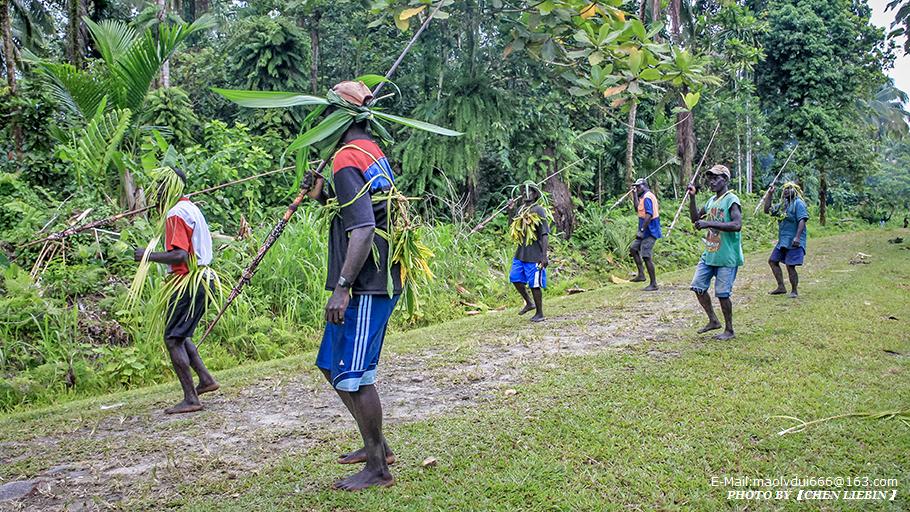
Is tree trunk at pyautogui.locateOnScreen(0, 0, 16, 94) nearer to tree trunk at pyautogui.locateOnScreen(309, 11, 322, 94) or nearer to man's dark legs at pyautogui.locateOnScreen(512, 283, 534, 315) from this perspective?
tree trunk at pyautogui.locateOnScreen(309, 11, 322, 94)

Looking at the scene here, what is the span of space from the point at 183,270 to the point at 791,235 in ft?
26.7

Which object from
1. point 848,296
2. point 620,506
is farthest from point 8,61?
point 848,296

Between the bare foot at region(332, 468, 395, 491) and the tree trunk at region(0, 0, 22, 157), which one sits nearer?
the bare foot at region(332, 468, 395, 491)

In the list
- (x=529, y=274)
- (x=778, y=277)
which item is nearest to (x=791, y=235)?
(x=778, y=277)

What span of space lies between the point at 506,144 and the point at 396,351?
22.1ft

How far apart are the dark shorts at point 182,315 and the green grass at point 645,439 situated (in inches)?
63.0

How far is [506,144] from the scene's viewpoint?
13.3 metres

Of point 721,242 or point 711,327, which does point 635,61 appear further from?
point 711,327

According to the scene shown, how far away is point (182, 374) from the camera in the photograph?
537cm

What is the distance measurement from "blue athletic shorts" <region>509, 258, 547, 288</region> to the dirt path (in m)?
0.79

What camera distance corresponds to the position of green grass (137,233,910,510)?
146 inches

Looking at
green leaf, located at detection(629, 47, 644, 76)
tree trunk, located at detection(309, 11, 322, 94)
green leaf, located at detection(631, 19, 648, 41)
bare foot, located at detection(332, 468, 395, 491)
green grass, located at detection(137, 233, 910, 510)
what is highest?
tree trunk, located at detection(309, 11, 322, 94)

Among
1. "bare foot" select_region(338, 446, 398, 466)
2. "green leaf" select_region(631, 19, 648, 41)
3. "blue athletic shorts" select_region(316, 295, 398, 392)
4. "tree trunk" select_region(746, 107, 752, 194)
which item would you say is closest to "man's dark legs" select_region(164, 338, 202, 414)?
"bare foot" select_region(338, 446, 398, 466)

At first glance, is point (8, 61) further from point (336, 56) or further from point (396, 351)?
point (336, 56)
